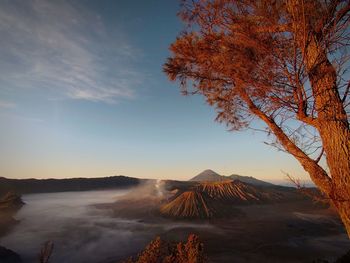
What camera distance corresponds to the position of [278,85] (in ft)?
11.6

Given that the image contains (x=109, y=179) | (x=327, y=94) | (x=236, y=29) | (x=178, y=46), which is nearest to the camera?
(x=327, y=94)

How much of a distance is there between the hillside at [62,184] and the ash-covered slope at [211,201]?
2766 centimetres

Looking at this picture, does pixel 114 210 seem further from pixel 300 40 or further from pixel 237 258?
pixel 300 40

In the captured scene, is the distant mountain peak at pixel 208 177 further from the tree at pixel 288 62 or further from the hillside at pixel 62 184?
the tree at pixel 288 62

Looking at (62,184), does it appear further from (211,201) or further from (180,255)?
(180,255)

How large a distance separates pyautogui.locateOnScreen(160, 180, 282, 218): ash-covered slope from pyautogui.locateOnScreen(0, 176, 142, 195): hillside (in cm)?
2766

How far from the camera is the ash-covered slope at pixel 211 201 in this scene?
27.6 metres

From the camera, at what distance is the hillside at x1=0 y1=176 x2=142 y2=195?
46.8 m

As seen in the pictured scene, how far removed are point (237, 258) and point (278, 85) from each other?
13776 mm

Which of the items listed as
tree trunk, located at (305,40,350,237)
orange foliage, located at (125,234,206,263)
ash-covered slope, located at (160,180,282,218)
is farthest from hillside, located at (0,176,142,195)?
tree trunk, located at (305,40,350,237)

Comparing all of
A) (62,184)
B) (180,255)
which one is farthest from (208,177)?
(180,255)

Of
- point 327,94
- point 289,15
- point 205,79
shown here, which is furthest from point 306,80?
point 205,79

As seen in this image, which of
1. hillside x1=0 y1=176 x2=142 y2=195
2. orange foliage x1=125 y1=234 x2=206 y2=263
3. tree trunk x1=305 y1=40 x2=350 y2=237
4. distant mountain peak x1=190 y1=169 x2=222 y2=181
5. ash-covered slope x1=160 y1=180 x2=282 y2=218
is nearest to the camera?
tree trunk x1=305 y1=40 x2=350 y2=237

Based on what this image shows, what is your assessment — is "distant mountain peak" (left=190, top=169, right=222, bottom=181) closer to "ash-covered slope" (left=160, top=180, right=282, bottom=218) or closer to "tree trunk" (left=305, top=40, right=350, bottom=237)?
"ash-covered slope" (left=160, top=180, right=282, bottom=218)
